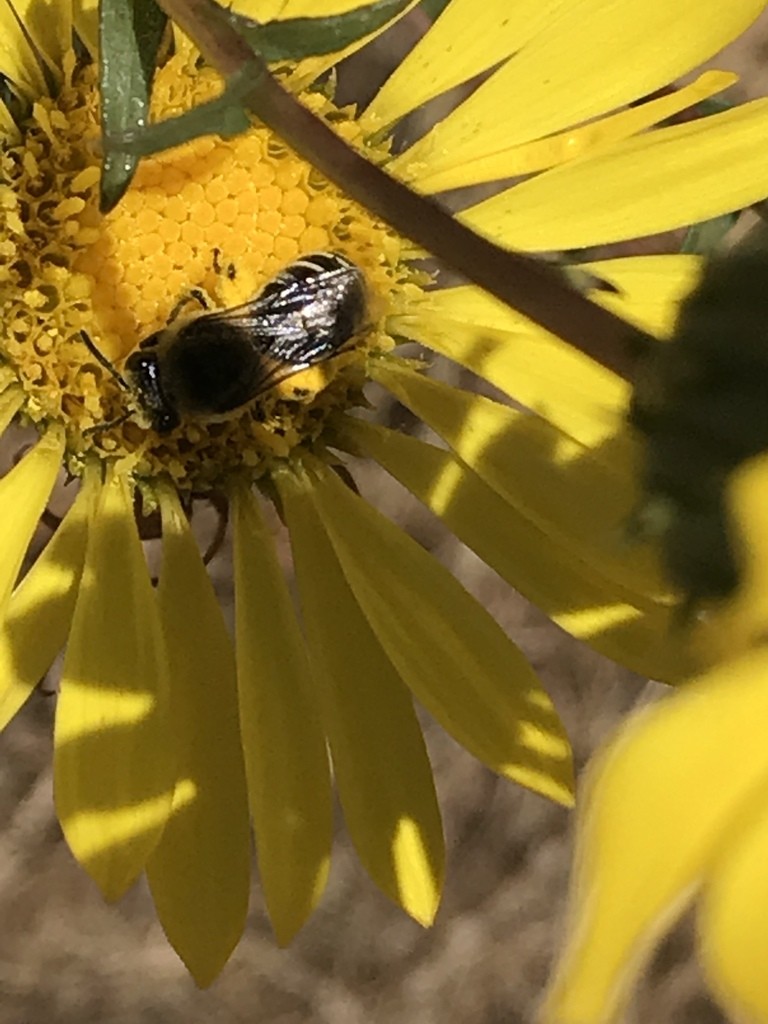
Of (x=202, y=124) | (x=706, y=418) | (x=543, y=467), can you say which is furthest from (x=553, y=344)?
(x=706, y=418)

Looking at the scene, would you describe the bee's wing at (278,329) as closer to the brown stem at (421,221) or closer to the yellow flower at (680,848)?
the brown stem at (421,221)

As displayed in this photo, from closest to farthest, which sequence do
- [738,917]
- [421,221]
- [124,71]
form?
[738,917] → [421,221] → [124,71]

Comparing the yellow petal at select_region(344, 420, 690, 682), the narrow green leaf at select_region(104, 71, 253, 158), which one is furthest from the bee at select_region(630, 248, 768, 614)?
the yellow petal at select_region(344, 420, 690, 682)

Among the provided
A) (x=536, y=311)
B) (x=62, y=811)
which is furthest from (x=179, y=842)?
(x=536, y=311)

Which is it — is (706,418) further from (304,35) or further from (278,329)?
(278,329)

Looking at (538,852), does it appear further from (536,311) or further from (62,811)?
(536,311)
